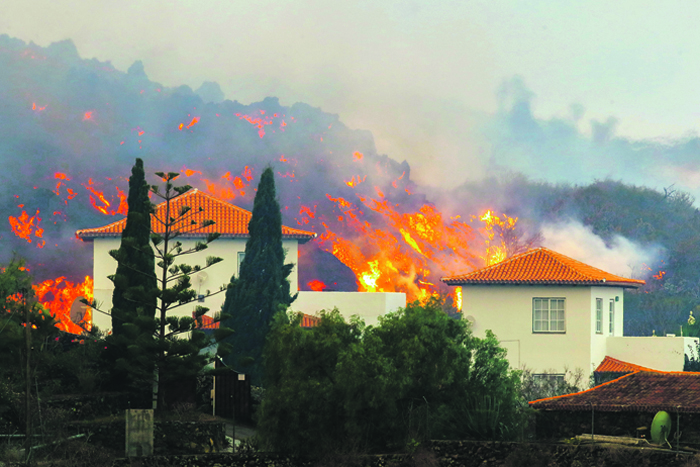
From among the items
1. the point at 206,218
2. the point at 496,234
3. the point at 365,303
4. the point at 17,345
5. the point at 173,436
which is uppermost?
the point at 496,234

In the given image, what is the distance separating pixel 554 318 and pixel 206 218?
15631 millimetres

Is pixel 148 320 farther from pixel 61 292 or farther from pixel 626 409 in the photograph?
pixel 61 292

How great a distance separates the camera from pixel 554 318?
3653 centimetres

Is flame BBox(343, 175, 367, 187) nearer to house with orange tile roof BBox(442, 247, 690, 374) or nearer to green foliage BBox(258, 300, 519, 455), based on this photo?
house with orange tile roof BBox(442, 247, 690, 374)

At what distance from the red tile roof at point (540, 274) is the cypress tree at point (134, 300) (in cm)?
1230

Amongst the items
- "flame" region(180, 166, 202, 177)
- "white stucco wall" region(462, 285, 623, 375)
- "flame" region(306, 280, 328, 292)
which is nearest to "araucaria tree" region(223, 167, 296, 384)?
"white stucco wall" region(462, 285, 623, 375)

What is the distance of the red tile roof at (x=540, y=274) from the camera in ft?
119

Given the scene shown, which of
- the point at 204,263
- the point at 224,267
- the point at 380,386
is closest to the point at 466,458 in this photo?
the point at 380,386

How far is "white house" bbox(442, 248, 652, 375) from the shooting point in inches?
1416

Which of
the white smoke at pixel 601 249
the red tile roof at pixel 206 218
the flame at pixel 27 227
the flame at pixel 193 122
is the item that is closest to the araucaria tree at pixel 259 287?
the red tile roof at pixel 206 218

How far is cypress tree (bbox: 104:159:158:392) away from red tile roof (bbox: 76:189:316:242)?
10.7 metres

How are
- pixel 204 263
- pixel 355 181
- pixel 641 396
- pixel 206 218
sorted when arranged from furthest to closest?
pixel 355 181 → pixel 206 218 → pixel 204 263 → pixel 641 396

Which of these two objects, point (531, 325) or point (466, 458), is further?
point (531, 325)

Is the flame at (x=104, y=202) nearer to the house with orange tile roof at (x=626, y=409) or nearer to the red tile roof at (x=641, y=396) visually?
the red tile roof at (x=641, y=396)
